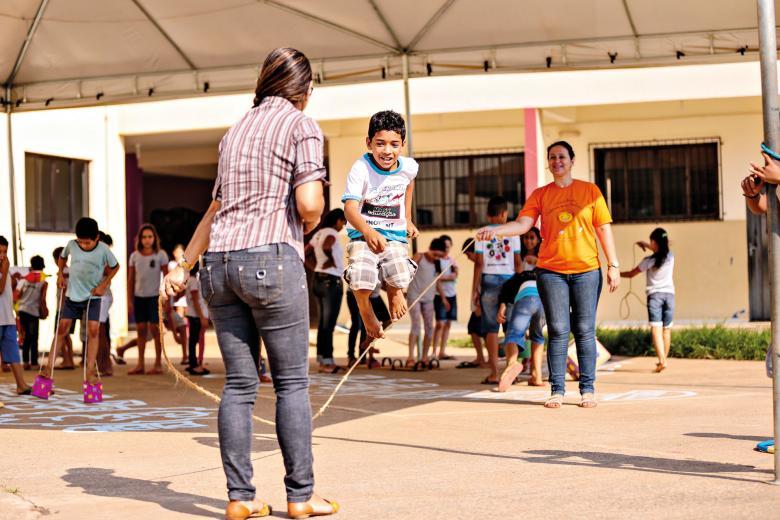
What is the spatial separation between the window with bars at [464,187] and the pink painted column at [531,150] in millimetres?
1611

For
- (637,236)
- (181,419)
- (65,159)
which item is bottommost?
(181,419)

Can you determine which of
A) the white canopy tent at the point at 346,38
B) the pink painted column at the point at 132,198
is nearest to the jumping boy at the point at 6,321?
the white canopy tent at the point at 346,38

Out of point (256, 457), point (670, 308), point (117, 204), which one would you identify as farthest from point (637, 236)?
point (256, 457)

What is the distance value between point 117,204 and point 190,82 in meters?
8.25

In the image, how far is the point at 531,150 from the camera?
19.1 m

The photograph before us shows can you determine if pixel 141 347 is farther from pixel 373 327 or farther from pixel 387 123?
pixel 387 123

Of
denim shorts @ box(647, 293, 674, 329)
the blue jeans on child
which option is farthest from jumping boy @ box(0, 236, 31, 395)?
denim shorts @ box(647, 293, 674, 329)

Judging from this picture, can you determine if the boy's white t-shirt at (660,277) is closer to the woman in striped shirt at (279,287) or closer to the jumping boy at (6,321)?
the jumping boy at (6,321)

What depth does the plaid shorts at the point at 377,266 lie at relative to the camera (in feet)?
22.7

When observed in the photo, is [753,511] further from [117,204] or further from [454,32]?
[117,204]

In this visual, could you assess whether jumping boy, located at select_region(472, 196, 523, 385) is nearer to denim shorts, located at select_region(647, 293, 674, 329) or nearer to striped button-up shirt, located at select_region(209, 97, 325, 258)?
denim shorts, located at select_region(647, 293, 674, 329)

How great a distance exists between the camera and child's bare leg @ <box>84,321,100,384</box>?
33.2 ft

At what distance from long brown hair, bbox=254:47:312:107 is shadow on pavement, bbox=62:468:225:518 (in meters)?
1.84

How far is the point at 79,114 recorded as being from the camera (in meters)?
19.8
